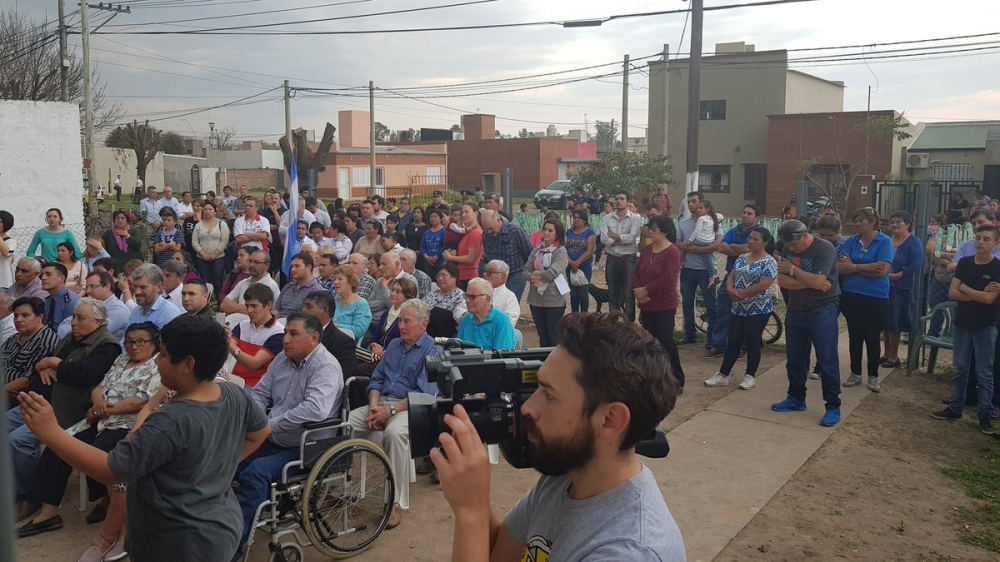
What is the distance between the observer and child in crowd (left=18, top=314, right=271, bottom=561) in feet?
10.7

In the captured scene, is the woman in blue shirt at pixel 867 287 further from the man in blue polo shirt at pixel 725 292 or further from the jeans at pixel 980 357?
the man in blue polo shirt at pixel 725 292

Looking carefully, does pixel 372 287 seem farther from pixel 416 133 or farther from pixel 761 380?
pixel 416 133

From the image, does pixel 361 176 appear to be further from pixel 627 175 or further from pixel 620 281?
pixel 620 281

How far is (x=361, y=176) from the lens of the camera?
51469 millimetres

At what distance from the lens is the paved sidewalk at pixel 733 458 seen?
5.14 metres

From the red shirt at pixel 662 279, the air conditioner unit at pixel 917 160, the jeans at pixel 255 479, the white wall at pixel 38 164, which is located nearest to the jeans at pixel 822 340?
the red shirt at pixel 662 279

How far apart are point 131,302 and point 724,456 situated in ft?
17.5

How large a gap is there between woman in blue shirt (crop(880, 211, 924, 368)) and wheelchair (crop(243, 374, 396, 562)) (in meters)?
6.25

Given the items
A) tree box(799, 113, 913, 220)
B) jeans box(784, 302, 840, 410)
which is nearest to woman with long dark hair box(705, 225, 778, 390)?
jeans box(784, 302, 840, 410)

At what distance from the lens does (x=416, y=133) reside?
235 feet

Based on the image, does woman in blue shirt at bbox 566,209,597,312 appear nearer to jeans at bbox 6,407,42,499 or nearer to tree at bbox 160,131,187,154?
jeans at bbox 6,407,42,499

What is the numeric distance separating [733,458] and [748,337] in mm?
1921

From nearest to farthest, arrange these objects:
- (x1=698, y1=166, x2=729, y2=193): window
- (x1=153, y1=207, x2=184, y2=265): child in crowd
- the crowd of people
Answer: the crowd of people
(x1=153, y1=207, x2=184, y2=265): child in crowd
(x1=698, y1=166, x2=729, y2=193): window

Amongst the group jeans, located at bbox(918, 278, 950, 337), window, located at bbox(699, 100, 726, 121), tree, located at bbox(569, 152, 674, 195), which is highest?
window, located at bbox(699, 100, 726, 121)
